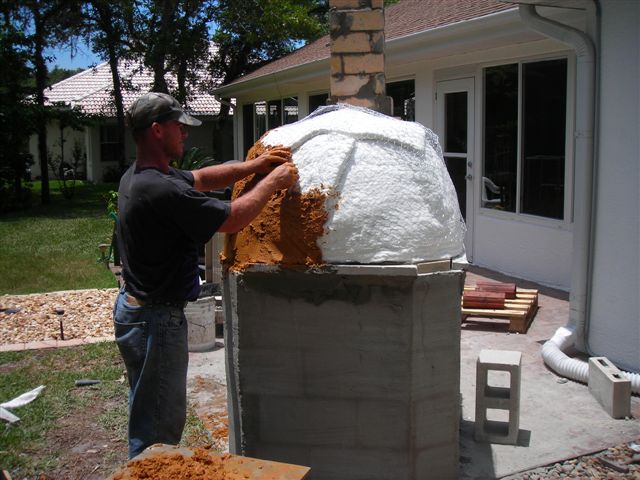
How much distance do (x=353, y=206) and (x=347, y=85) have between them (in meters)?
3.37

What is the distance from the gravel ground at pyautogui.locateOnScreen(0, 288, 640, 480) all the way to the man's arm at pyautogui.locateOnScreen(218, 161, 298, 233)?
6.85 ft

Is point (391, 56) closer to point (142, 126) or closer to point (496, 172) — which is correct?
point (496, 172)

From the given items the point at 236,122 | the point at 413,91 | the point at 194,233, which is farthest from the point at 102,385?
the point at 236,122

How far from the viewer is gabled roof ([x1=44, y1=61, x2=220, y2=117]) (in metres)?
27.5

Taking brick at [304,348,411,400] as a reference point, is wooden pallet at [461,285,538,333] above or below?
below

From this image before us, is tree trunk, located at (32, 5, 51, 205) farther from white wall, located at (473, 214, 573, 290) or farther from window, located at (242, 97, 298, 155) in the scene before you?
white wall, located at (473, 214, 573, 290)

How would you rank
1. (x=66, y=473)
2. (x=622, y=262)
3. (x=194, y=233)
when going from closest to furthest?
(x=194, y=233) < (x=66, y=473) < (x=622, y=262)

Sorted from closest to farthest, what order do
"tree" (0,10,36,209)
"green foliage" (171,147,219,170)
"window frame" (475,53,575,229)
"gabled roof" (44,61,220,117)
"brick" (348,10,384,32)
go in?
"brick" (348,10,384,32) → "window frame" (475,53,575,229) → "green foliage" (171,147,219,170) → "tree" (0,10,36,209) → "gabled roof" (44,61,220,117)

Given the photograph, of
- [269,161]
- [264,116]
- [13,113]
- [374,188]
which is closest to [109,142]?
[13,113]

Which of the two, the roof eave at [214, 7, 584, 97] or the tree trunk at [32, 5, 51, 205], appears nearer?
the roof eave at [214, 7, 584, 97]

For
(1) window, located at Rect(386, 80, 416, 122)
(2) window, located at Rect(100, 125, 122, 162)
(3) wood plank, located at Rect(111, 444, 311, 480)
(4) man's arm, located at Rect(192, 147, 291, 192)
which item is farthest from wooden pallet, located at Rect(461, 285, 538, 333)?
(2) window, located at Rect(100, 125, 122, 162)

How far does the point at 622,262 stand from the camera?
5.29 m

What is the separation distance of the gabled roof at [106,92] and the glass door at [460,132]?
54.1 feet

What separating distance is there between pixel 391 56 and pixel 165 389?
23.6 ft
